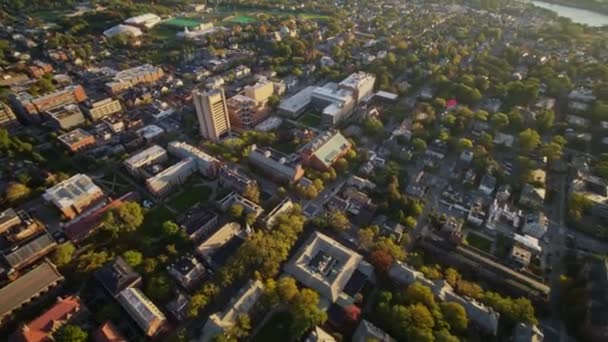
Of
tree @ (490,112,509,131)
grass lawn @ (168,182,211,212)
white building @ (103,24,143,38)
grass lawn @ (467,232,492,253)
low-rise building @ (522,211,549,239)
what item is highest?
white building @ (103,24,143,38)

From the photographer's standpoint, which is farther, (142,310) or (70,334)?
(142,310)

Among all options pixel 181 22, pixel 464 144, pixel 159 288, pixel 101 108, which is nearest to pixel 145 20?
pixel 181 22

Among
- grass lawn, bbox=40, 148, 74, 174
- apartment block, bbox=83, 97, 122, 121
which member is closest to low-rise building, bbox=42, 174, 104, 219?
grass lawn, bbox=40, 148, 74, 174

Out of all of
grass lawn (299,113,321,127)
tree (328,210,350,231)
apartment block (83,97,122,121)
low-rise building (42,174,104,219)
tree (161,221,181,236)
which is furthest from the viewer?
grass lawn (299,113,321,127)

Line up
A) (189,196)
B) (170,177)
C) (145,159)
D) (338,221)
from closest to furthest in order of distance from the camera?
(338,221) < (189,196) < (170,177) < (145,159)

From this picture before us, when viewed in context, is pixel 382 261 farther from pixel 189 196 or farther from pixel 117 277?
pixel 189 196

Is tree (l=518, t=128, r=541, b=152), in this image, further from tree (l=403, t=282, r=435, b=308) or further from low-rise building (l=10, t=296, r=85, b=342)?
low-rise building (l=10, t=296, r=85, b=342)

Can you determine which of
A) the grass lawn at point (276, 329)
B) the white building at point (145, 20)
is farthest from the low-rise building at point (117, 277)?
the white building at point (145, 20)
